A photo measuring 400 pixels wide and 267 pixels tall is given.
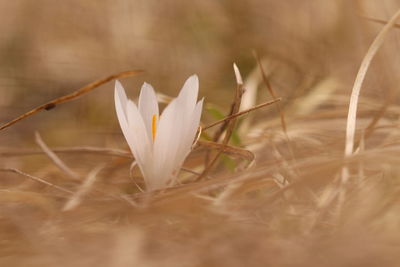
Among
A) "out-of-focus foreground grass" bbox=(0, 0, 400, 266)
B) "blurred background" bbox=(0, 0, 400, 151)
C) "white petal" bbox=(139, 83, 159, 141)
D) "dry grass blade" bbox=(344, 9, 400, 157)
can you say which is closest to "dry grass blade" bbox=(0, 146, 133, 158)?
"out-of-focus foreground grass" bbox=(0, 0, 400, 266)

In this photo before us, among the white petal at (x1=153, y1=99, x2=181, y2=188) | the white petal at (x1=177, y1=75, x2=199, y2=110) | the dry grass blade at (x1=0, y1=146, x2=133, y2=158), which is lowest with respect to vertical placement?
the dry grass blade at (x1=0, y1=146, x2=133, y2=158)

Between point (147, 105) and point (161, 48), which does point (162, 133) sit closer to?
point (147, 105)

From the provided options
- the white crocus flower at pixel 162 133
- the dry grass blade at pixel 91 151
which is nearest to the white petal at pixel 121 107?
the white crocus flower at pixel 162 133

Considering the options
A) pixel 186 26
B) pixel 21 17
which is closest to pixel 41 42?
pixel 21 17

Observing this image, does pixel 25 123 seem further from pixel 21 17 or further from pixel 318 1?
pixel 318 1

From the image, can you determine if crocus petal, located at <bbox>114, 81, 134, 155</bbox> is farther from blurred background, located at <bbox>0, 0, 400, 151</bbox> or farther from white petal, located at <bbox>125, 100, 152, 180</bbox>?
blurred background, located at <bbox>0, 0, 400, 151</bbox>

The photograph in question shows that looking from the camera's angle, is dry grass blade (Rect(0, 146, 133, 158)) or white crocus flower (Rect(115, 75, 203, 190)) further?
dry grass blade (Rect(0, 146, 133, 158))

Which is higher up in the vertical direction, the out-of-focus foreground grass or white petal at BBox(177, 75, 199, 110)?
white petal at BBox(177, 75, 199, 110)

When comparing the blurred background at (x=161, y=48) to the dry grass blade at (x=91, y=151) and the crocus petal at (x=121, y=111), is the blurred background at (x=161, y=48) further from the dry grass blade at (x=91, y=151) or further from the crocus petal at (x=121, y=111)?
the crocus petal at (x=121, y=111)
